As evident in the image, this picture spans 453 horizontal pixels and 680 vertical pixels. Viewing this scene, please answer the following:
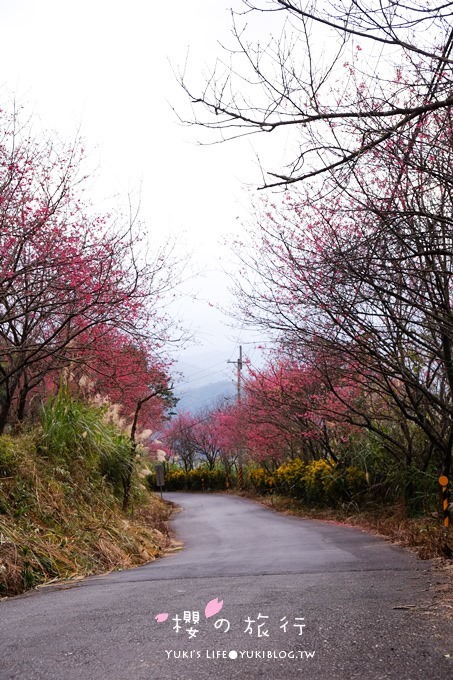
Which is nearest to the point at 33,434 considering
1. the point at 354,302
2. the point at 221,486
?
the point at 354,302

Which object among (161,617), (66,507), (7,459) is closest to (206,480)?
(66,507)

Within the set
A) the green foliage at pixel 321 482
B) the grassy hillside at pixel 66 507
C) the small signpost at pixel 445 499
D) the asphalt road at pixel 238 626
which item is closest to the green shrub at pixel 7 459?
the grassy hillside at pixel 66 507

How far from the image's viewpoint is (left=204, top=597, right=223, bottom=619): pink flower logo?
175 inches

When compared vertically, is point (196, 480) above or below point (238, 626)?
below

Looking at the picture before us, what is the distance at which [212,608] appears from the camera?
15.2 feet

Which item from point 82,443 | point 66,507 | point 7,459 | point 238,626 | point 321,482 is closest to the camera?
point 238,626

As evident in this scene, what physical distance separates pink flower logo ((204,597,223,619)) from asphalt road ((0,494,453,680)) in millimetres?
21

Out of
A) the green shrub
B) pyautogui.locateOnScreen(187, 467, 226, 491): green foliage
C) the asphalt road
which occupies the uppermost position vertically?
the green shrub

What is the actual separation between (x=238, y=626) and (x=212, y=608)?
0.65 metres

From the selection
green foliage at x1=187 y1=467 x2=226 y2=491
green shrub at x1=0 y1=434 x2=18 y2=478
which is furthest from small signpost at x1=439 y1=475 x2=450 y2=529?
green foliage at x1=187 y1=467 x2=226 y2=491

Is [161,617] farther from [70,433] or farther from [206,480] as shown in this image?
[206,480]

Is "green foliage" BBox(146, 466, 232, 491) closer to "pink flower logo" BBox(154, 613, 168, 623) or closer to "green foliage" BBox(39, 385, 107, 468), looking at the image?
"green foliage" BBox(39, 385, 107, 468)

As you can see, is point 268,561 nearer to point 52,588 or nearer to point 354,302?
point 52,588

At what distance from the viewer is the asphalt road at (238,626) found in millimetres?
3246
